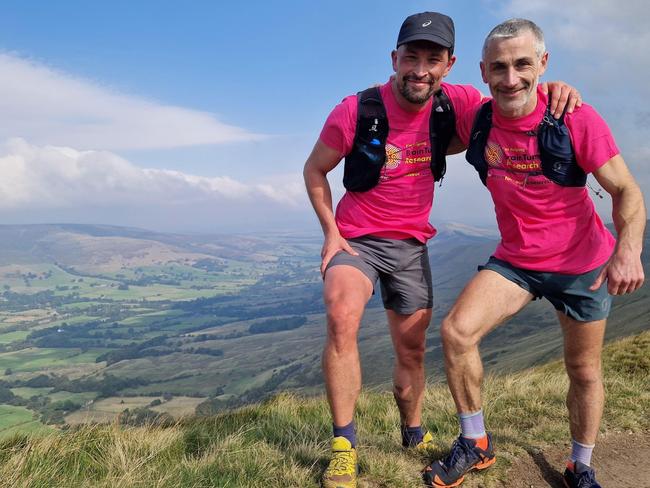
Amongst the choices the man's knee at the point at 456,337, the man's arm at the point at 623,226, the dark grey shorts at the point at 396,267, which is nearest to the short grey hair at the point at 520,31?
the man's arm at the point at 623,226

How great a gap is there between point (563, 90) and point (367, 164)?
1899 mm

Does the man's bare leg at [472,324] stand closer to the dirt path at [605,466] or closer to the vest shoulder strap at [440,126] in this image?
the dirt path at [605,466]

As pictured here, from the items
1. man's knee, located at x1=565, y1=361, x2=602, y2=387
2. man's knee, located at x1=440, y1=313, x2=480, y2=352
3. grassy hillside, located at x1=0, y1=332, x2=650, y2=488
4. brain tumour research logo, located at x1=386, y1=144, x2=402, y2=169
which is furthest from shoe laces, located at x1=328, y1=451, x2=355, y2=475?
brain tumour research logo, located at x1=386, y1=144, x2=402, y2=169

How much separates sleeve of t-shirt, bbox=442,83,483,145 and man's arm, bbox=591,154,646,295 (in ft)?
4.42

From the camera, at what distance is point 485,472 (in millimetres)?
4828

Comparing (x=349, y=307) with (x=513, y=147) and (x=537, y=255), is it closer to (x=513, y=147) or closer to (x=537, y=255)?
(x=537, y=255)

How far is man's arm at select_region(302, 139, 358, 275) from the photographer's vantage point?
4.93 m

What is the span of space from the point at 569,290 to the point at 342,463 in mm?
2602

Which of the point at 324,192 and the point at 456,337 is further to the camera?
the point at 324,192

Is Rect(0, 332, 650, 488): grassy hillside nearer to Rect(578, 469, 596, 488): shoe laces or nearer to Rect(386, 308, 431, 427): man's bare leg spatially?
Rect(386, 308, 431, 427): man's bare leg

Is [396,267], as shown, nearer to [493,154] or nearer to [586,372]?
[493,154]

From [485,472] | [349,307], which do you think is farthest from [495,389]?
[349,307]

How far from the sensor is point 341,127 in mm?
4895

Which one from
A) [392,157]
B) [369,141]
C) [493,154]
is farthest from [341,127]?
[493,154]
